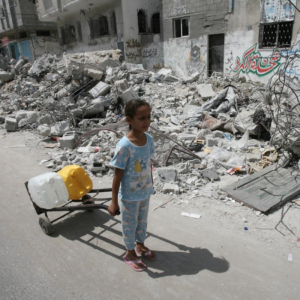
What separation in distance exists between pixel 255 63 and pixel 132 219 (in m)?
10.3

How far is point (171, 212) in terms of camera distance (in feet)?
11.0

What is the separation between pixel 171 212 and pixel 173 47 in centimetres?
1256

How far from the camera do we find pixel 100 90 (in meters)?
8.90

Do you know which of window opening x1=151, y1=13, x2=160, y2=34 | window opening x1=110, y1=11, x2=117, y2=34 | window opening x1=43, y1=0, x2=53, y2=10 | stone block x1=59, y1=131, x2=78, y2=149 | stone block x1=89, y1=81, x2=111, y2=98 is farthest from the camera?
window opening x1=43, y1=0, x2=53, y2=10

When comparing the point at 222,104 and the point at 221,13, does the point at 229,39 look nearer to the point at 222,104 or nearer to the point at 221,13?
the point at 221,13

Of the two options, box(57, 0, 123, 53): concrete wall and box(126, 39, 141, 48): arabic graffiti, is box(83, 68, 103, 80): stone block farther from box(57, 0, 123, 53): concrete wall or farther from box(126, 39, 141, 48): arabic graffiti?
box(57, 0, 123, 53): concrete wall

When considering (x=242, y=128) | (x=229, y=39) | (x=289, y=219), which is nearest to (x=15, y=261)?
(x=289, y=219)

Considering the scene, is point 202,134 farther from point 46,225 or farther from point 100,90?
point 100,90

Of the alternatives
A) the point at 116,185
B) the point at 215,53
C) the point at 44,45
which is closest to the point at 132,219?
the point at 116,185

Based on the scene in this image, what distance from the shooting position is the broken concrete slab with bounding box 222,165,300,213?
3291 mm

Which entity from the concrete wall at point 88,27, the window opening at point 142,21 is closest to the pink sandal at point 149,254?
the concrete wall at point 88,27

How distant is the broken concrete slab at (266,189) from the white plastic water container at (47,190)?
226 cm

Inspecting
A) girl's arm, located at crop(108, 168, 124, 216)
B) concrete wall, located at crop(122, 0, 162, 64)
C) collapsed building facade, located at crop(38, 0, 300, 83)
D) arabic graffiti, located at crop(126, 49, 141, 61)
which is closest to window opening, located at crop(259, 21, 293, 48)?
collapsed building facade, located at crop(38, 0, 300, 83)

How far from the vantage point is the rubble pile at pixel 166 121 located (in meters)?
4.37
